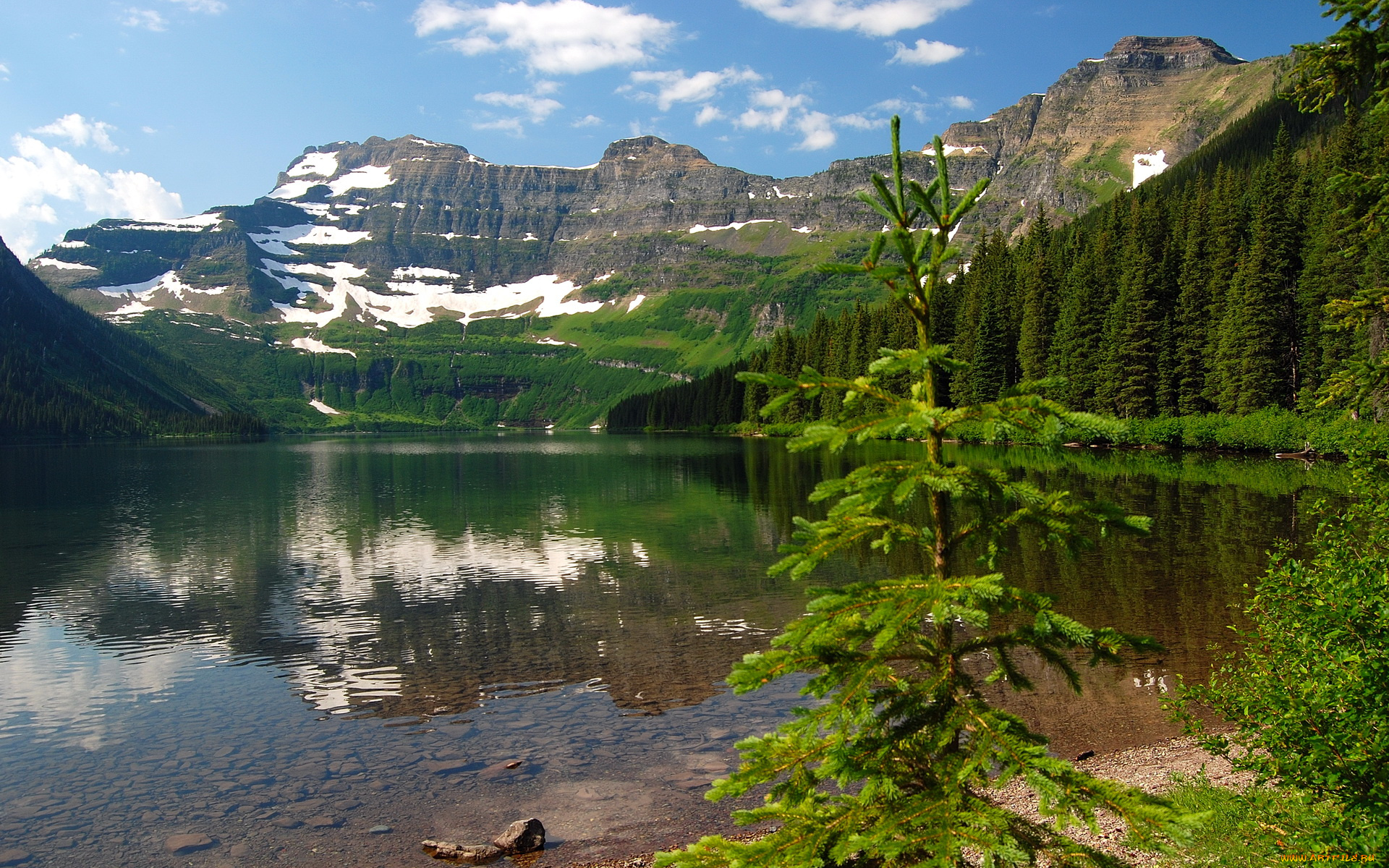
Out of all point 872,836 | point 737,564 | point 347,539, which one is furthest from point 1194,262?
point 872,836

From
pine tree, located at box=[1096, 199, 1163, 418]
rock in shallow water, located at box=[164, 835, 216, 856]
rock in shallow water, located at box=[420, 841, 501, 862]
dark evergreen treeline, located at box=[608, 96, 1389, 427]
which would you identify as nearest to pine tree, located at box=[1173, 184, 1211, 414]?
dark evergreen treeline, located at box=[608, 96, 1389, 427]

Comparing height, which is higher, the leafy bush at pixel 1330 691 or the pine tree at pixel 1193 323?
the pine tree at pixel 1193 323

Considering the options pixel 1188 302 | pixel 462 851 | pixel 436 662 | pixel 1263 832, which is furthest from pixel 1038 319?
pixel 462 851

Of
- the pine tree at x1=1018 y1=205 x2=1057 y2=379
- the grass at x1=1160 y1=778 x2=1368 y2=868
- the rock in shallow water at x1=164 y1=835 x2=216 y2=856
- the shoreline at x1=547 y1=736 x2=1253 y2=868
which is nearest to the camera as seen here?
the grass at x1=1160 y1=778 x2=1368 y2=868

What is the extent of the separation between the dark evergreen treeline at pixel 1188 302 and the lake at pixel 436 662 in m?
27.0

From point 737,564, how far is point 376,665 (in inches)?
724

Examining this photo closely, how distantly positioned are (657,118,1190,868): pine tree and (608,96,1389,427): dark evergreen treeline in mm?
55972

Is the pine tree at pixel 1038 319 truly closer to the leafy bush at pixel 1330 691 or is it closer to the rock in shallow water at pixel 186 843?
the leafy bush at pixel 1330 691

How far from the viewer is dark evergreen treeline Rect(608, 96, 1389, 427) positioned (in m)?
80.2

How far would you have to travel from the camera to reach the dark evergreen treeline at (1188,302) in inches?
3159

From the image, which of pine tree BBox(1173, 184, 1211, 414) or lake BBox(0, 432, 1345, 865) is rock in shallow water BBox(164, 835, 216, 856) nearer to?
lake BBox(0, 432, 1345, 865)

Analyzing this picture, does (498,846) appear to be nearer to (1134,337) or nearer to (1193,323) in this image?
(1193,323)

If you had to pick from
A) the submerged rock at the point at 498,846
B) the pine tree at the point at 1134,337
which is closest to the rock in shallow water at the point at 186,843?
the submerged rock at the point at 498,846

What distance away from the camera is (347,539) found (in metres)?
51.0
